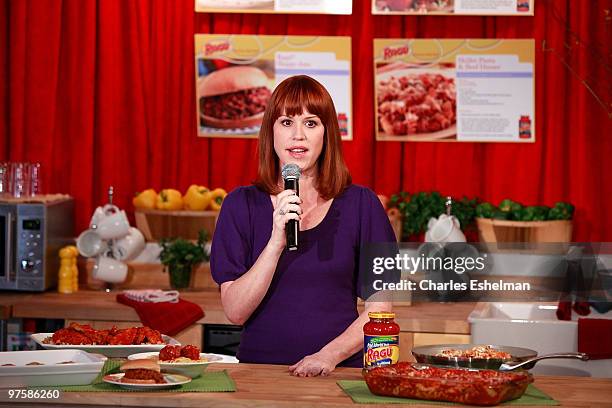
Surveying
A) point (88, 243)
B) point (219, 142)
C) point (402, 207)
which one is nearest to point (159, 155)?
point (219, 142)

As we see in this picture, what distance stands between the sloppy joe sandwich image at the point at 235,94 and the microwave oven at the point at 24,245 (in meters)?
1.01

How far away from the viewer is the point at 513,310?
173 inches

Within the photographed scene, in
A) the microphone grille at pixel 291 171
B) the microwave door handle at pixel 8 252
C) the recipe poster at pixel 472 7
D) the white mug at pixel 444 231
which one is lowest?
the microwave door handle at pixel 8 252

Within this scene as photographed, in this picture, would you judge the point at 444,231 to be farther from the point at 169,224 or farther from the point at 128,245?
the point at 128,245

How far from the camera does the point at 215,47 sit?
5117mm

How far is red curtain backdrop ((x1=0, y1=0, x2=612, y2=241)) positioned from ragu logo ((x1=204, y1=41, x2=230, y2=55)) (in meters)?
0.08

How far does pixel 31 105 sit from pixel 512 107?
245cm

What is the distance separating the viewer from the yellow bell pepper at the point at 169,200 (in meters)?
4.92

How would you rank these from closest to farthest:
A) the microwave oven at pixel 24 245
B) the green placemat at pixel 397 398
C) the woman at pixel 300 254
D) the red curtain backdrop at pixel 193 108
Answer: the green placemat at pixel 397 398 < the woman at pixel 300 254 < the microwave oven at pixel 24 245 < the red curtain backdrop at pixel 193 108

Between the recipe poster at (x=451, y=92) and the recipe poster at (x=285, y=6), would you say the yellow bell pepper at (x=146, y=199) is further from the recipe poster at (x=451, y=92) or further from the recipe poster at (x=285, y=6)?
the recipe poster at (x=451, y=92)

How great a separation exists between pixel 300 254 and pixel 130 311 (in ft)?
A: 5.59

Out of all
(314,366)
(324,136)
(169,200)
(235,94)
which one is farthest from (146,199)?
(314,366)

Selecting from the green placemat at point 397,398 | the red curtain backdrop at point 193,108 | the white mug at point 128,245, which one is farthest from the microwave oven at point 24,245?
the green placemat at point 397,398

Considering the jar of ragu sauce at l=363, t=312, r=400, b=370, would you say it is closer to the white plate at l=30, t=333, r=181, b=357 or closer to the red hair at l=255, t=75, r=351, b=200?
the red hair at l=255, t=75, r=351, b=200
